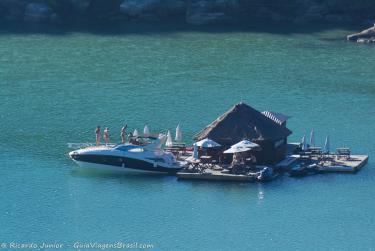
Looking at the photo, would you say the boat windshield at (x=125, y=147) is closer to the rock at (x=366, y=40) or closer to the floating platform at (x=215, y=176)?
the floating platform at (x=215, y=176)

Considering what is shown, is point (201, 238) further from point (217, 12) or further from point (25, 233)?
point (217, 12)

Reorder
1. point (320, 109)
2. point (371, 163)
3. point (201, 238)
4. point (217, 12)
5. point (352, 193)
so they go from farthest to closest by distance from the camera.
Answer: point (217, 12), point (320, 109), point (371, 163), point (352, 193), point (201, 238)

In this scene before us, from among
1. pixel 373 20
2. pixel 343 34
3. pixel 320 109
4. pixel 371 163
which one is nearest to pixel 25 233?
pixel 371 163

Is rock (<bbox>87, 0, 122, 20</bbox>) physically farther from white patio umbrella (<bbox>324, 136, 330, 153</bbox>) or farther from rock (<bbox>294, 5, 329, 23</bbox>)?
white patio umbrella (<bbox>324, 136, 330, 153</bbox>)

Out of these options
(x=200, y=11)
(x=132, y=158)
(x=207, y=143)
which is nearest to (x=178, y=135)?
(x=132, y=158)

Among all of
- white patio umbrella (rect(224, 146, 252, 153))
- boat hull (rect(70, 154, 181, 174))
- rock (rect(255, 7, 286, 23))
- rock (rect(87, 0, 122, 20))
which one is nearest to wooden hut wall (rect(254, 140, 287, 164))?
white patio umbrella (rect(224, 146, 252, 153))

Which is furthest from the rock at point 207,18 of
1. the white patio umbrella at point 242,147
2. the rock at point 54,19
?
the white patio umbrella at point 242,147
